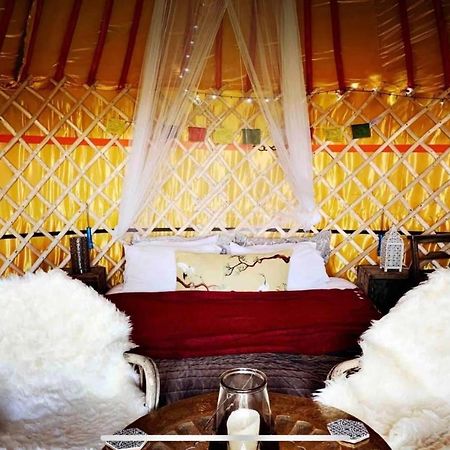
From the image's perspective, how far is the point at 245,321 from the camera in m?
2.11

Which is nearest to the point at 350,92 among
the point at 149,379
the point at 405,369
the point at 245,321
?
the point at 245,321

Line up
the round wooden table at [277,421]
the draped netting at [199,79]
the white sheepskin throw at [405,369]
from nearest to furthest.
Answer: the round wooden table at [277,421] < the white sheepskin throw at [405,369] < the draped netting at [199,79]

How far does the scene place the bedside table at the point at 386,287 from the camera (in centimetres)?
286

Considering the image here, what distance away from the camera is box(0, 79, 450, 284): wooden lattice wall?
308cm

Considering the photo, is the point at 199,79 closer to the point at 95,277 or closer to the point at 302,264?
the point at 302,264

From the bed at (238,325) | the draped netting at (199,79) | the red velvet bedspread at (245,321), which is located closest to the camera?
the bed at (238,325)

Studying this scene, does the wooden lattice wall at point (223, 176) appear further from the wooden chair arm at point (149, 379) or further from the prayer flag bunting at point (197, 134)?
the wooden chair arm at point (149, 379)

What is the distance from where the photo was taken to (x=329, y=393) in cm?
136

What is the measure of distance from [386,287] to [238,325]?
1.25m

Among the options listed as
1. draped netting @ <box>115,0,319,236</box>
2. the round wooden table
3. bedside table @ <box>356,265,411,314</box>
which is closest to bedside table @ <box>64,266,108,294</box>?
draped netting @ <box>115,0,319,236</box>

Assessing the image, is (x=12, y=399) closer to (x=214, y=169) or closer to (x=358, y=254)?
(x=214, y=169)

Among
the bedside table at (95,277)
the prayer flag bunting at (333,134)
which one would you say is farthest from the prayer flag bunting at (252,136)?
the bedside table at (95,277)

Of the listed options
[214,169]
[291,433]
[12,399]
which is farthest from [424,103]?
[12,399]

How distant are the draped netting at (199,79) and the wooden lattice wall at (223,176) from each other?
464 millimetres
